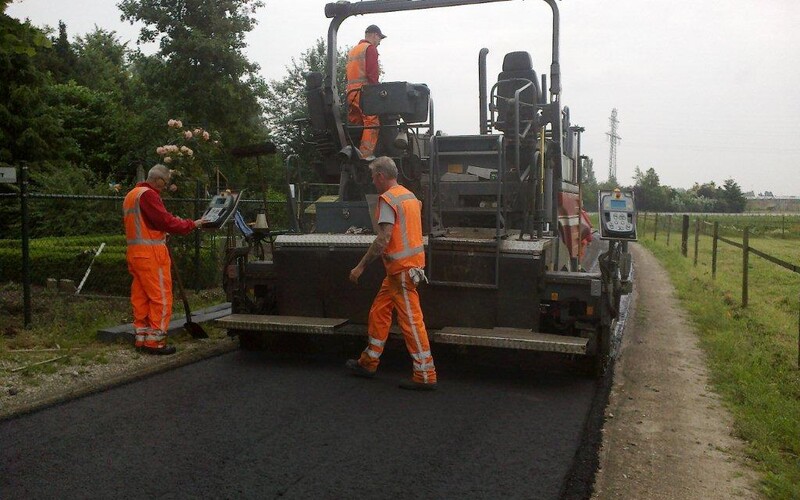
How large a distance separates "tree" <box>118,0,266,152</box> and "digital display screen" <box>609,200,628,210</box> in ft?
84.8

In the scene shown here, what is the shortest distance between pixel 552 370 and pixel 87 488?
408cm

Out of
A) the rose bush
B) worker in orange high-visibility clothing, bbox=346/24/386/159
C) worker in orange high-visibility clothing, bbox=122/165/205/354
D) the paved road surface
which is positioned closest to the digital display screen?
the paved road surface

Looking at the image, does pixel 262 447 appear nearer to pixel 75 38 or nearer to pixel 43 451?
pixel 43 451

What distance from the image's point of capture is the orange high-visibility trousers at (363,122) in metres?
7.60

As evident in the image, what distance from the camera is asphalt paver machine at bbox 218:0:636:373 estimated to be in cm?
632

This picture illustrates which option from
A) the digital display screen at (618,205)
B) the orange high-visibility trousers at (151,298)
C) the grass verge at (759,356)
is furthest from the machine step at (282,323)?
the grass verge at (759,356)

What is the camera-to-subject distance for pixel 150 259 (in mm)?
7199

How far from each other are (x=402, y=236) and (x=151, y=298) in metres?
2.75

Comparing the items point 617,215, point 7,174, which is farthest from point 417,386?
point 7,174

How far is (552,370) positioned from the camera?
670cm

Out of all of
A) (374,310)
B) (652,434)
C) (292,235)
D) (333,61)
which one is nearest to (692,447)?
(652,434)

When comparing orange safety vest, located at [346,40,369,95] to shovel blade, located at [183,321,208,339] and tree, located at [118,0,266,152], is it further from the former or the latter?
tree, located at [118,0,266,152]

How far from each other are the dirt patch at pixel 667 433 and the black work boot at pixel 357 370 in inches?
78.0

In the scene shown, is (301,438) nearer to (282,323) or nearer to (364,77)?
(282,323)
